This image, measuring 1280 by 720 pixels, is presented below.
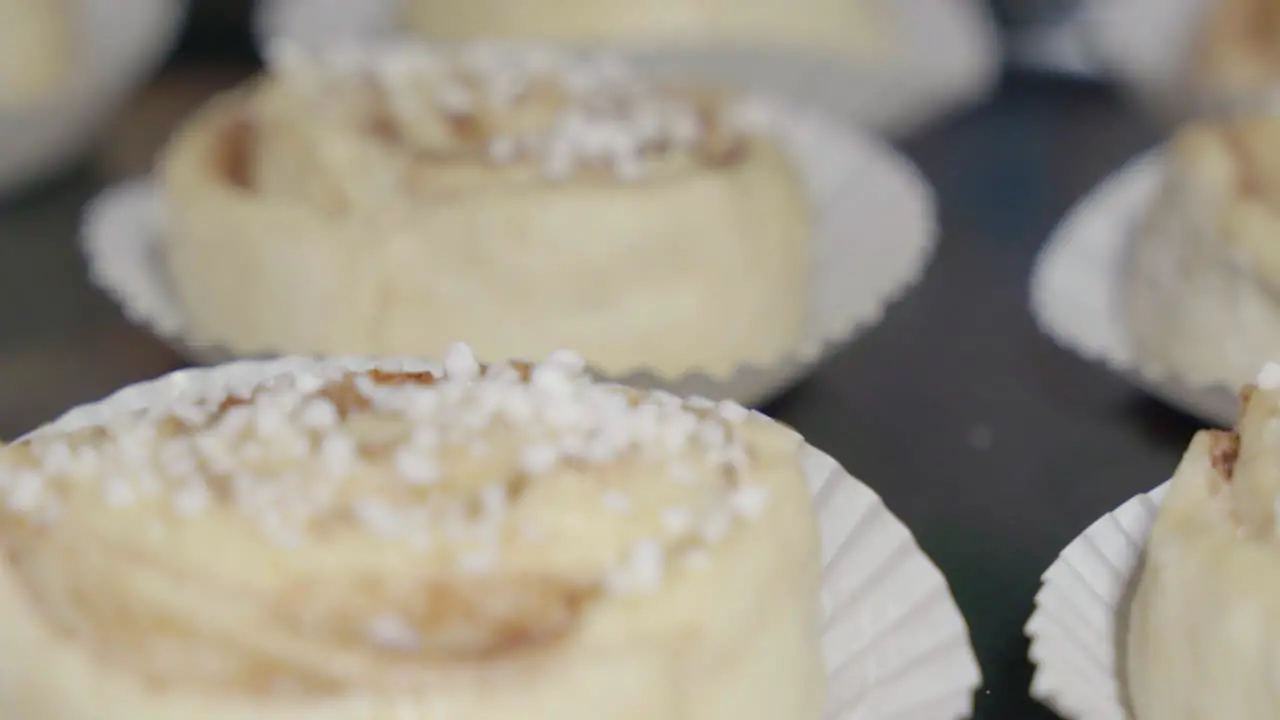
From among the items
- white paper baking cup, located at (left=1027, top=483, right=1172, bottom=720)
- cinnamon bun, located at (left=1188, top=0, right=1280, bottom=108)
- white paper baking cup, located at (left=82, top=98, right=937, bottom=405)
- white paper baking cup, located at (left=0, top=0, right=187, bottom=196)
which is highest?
white paper baking cup, located at (left=0, top=0, right=187, bottom=196)

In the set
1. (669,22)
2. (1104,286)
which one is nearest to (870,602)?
(1104,286)

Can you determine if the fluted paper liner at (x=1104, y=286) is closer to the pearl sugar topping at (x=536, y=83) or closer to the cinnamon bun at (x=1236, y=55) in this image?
the cinnamon bun at (x=1236, y=55)

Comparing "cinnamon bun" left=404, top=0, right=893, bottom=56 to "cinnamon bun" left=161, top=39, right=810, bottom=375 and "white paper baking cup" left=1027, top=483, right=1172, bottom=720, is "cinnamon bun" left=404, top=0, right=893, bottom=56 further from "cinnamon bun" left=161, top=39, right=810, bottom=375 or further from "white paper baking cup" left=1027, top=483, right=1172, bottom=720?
"white paper baking cup" left=1027, top=483, right=1172, bottom=720

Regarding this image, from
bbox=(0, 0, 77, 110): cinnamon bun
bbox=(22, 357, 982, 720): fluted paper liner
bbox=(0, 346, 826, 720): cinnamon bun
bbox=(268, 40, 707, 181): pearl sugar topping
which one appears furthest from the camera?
bbox=(0, 0, 77, 110): cinnamon bun

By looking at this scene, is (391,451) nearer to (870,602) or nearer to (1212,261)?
(870,602)

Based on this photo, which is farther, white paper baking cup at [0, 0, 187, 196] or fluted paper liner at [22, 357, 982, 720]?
white paper baking cup at [0, 0, 187, 196]

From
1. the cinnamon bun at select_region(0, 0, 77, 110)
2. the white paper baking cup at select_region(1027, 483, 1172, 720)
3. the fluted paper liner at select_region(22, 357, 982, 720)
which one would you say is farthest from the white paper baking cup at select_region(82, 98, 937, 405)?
the white paper baking cup at select_region(1027, 483, 1172, 720)
